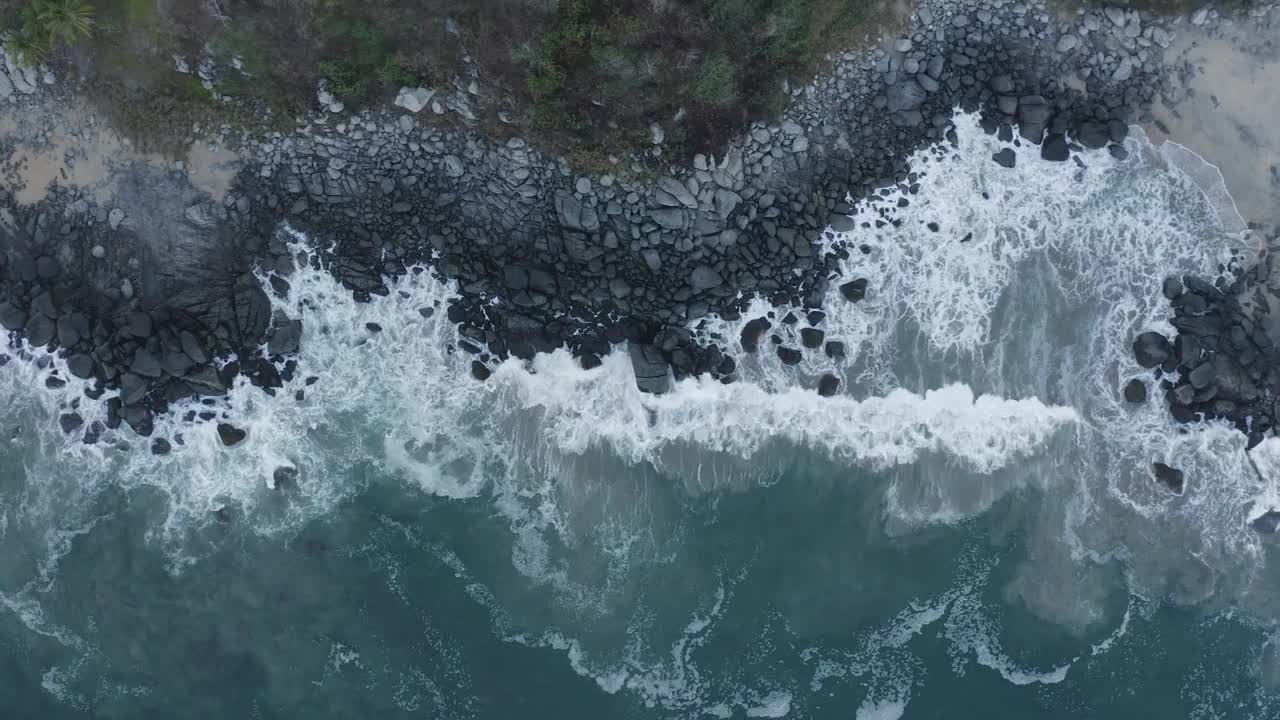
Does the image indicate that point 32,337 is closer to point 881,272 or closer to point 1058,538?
point 881,272

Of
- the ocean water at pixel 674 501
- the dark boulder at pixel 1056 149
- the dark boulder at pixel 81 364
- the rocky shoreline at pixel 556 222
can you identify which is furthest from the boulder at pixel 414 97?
the dark boulder at pixel 1056 149

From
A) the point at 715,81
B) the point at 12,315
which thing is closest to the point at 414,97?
the point at 715,81

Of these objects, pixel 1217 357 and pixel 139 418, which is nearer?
pixel 1217 357

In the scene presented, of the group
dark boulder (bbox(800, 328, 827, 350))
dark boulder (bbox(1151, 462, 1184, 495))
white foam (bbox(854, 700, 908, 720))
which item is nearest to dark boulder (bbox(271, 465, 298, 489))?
dark boulder (bbox(800, 328, 827, 350))

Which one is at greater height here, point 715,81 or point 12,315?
point 715,81

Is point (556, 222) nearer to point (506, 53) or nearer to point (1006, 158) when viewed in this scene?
point (506, 53)

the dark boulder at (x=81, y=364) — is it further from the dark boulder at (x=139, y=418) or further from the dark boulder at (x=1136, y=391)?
the dark boulder at (x=1136, y=391)
